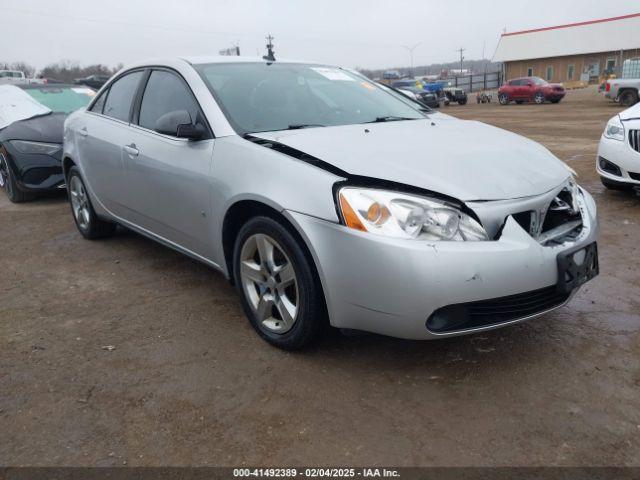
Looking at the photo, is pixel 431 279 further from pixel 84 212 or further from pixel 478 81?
pixel 478 81

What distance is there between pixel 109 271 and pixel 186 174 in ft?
4.90

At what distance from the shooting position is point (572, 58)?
54219 mm

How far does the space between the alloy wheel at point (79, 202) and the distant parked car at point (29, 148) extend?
1.78 meters

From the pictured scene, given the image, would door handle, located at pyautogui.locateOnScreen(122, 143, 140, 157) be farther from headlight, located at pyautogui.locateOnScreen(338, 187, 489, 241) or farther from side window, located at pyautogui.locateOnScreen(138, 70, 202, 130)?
headlight, located at pyautogui.locateOnScreen(338, 187, 489, 241)

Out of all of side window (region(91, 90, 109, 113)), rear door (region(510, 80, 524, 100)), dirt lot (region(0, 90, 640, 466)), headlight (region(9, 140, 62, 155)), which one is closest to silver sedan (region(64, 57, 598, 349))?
dirt lot (region(0, 90, 640, 466))

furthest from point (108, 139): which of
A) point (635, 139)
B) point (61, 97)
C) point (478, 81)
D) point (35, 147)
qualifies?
point (478, 81)

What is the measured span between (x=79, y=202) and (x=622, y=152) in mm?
5274

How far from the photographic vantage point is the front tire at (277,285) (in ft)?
8.45

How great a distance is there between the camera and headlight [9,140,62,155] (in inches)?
261

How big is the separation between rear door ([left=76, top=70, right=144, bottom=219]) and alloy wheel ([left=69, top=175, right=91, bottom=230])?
0.32 metres

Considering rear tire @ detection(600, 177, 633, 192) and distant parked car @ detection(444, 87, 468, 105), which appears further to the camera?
distant parked car @ detection(444, 87, 468, 105)

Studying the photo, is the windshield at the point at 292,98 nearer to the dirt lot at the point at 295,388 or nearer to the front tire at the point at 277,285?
the front tire at the point at 277,285

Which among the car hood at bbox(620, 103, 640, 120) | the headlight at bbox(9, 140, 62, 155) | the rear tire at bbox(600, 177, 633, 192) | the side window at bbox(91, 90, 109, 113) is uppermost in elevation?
the side window at bbox(91, 90, 109, 113)

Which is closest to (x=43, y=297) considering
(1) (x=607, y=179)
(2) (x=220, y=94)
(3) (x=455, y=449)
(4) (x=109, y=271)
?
(4) (x=109, y=271)
